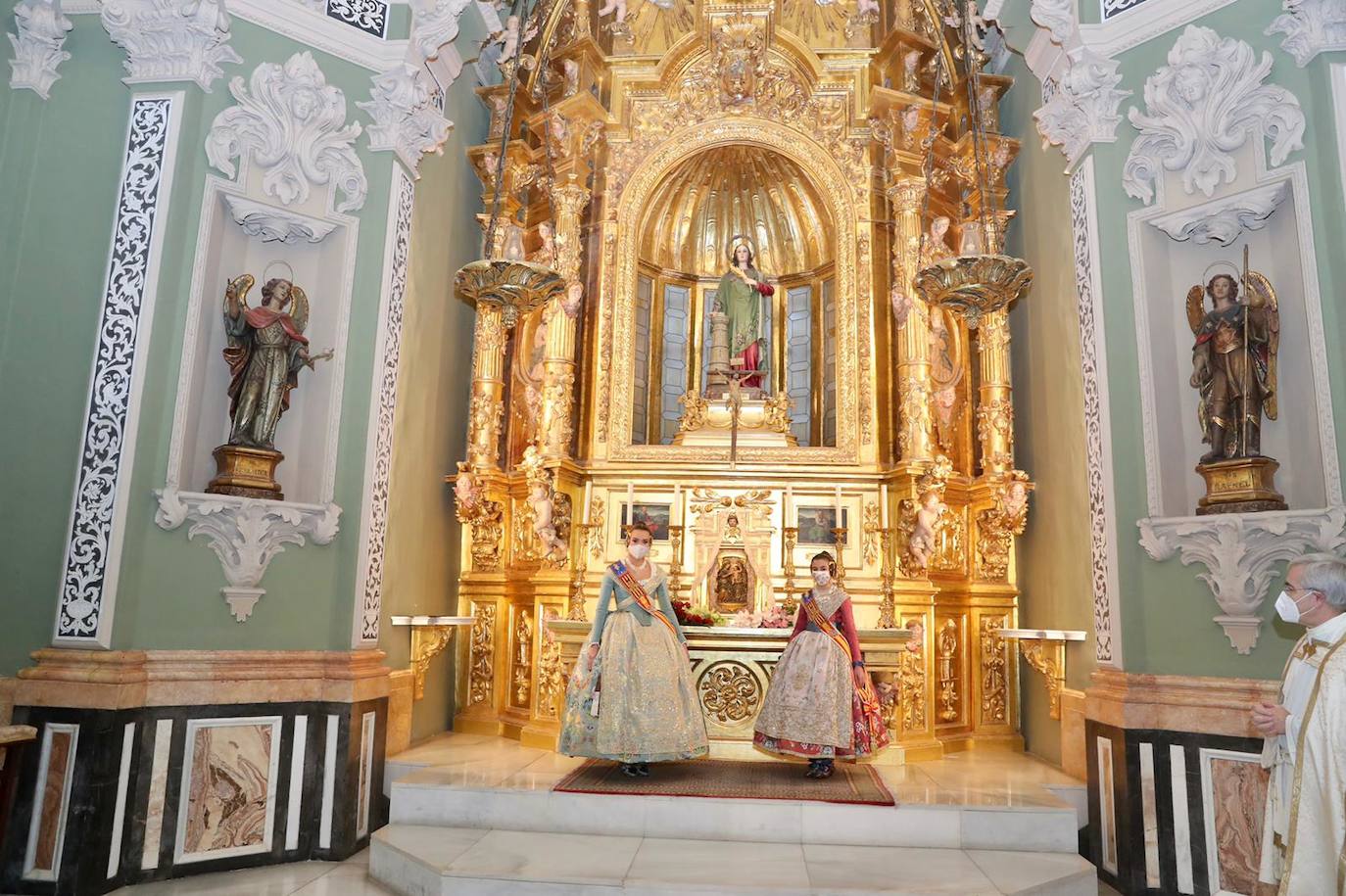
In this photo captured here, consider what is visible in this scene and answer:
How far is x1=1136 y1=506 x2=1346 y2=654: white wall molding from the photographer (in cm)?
538

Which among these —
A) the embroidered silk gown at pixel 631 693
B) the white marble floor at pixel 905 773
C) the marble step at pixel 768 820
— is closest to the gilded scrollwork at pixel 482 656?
the white marble floor at pixel 905 773

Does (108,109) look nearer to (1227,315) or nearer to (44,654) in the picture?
(44,654)

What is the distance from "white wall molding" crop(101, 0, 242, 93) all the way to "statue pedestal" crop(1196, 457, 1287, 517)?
286 inches

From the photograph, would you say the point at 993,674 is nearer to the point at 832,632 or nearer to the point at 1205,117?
the point at 832,632

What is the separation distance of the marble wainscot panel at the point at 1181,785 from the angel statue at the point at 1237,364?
60.2 inches

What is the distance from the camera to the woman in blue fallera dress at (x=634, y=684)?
6148 mm

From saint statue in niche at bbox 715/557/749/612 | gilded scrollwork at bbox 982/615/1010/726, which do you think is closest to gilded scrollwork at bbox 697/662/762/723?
saint statue in niche at bbox 715/557/749/612

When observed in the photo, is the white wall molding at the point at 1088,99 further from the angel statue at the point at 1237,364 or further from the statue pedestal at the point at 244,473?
the statue pedestal at the point at 244,473

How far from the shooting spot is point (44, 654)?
5629 mm

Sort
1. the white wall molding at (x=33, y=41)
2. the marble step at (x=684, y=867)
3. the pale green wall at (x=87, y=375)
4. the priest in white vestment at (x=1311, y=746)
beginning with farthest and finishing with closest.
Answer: the white wall molding at (x=33, y=41), the pale green wall at (x=87, y=375), the marble step at (x=684, y=867), the priest in white vestment at (x=1311, y=746)

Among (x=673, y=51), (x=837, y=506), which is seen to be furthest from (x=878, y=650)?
(x=673, y=51)

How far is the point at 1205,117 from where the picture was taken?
20.2 ft

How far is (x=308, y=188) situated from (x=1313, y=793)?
276 inches

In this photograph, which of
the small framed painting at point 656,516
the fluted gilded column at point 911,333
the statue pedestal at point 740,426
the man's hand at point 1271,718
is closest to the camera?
the man's hand at point 1271,718
